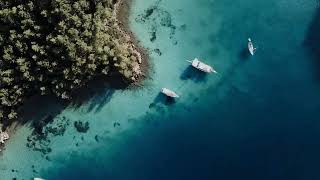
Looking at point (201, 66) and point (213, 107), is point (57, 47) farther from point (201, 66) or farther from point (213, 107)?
point (213, 107)

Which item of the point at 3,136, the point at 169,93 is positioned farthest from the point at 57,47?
the point at 3,136

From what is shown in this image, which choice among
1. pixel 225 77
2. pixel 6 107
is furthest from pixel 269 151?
pixel 6 107

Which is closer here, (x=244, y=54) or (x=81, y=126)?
(x=244, y=54)

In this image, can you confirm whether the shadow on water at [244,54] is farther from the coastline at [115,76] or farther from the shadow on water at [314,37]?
the coastline at [115,76]

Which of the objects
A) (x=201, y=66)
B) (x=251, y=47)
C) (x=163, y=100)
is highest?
(x=251, y=47)

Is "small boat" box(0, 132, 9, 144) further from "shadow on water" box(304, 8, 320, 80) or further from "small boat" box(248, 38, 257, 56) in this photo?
"shadow on water" box(304, 8, 320, 80)

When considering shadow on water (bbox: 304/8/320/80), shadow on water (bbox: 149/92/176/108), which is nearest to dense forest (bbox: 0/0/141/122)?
shadow on water (bbox: 149/92/176/108)
